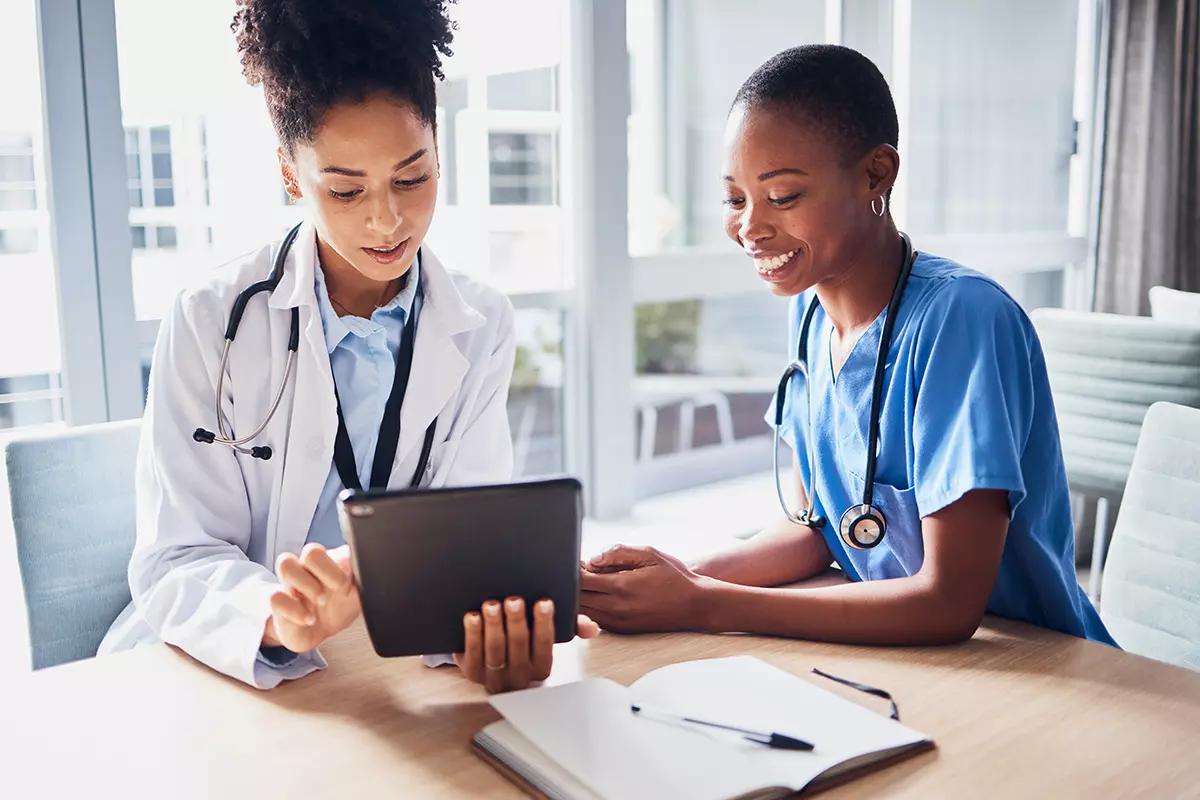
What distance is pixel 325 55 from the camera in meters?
1.17

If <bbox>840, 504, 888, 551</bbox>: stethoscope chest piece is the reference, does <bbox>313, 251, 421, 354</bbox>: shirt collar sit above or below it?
above

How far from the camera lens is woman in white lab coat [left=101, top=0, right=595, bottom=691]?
1.16m

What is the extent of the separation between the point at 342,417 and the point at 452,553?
1.54 ft

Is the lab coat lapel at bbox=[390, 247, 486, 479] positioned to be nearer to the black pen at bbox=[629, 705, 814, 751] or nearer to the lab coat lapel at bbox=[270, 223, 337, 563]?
the lab coat lapel at bbox=[270, 223, 337, 563]

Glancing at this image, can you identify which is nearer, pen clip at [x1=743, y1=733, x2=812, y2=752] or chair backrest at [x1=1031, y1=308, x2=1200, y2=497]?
pen clip at [x1=743, y1=733, x2=812, y2=752]

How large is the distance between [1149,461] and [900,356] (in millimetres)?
447

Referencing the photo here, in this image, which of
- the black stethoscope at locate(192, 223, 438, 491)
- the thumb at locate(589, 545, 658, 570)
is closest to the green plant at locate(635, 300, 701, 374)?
the black stethoscope at locate(192, 223, 438, 491)

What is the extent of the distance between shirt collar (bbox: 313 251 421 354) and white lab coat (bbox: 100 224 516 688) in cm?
2

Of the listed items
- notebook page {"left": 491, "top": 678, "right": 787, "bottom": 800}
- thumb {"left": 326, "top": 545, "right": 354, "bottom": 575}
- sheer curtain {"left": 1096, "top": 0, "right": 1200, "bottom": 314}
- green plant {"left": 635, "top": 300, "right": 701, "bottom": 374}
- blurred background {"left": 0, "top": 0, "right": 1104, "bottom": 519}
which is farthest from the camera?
sheer curtain {"left": 1096, "top": 0, "right": 1200, "bottom": 314}

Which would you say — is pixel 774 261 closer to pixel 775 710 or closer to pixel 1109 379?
pixel 775 710

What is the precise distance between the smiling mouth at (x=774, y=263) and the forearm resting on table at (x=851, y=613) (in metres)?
0.38

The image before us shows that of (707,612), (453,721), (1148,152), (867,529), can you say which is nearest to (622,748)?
(453,721)

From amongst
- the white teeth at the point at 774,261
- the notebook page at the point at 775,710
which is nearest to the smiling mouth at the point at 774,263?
the white teeth at the point at 774,261

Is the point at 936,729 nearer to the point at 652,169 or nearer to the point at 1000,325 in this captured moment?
the point at 1000,325
